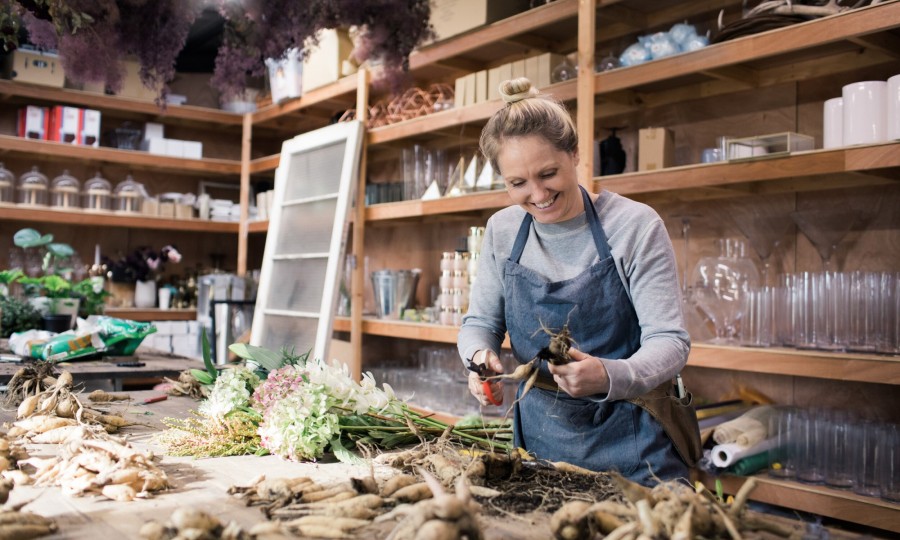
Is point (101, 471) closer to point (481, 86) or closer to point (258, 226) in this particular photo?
point (481, 86)

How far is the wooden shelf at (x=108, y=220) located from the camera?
15.8 ft

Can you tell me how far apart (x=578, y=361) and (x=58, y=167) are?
5.20m

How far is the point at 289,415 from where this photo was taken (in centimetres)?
138

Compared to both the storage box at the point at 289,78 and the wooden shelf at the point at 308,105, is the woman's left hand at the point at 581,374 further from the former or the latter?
the storage box at the point at 289,78

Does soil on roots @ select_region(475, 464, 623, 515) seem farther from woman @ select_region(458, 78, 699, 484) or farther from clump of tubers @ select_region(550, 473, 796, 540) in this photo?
woman @ select_region(458, 78, 699, 484)

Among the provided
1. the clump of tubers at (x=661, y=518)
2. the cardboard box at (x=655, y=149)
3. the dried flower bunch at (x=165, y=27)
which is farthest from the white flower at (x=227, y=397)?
the cardboard box at (x=655, y=149)

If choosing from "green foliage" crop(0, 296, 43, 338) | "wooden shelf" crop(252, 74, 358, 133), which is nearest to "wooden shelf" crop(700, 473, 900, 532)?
"green foliage" crop(0, 296, 43, 338)

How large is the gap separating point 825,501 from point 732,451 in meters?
0.30

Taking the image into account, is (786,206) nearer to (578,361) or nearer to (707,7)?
(707,7)

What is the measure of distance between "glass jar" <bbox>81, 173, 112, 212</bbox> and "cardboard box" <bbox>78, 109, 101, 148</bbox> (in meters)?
0.25

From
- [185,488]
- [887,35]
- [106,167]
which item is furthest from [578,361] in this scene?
[106,167]

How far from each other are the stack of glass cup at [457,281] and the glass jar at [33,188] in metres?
3.02

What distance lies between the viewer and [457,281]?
357 centimetres

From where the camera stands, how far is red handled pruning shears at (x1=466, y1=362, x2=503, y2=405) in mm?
1463
